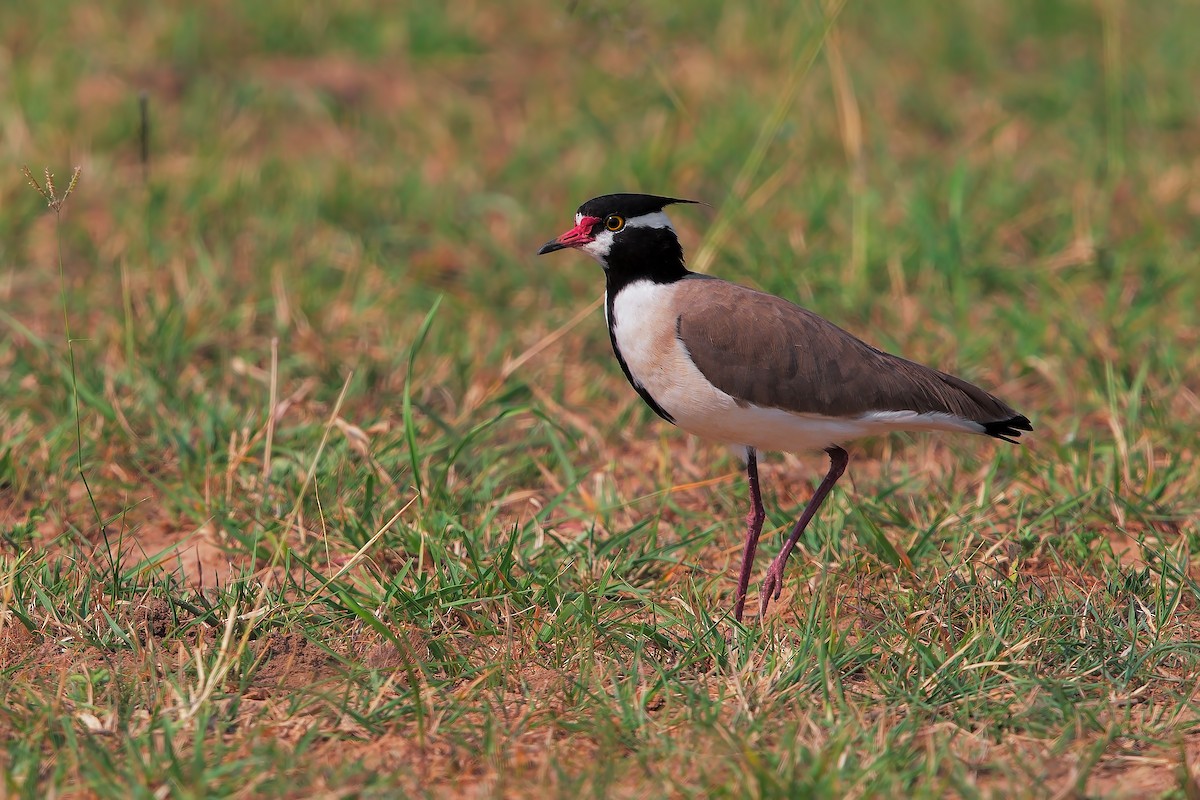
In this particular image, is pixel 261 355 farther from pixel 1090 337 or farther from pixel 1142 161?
pixel 1142 161

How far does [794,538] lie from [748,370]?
531 mm

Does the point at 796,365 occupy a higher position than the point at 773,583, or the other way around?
the point at 796,365

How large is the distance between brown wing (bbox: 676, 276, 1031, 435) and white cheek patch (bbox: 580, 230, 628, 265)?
253 millimetres

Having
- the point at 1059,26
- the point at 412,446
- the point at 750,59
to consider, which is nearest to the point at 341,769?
the point at 412,446

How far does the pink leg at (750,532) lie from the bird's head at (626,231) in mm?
672

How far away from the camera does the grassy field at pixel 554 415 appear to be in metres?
3.67

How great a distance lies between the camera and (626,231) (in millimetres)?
4625

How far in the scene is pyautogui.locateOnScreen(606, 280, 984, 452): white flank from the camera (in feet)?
14.4

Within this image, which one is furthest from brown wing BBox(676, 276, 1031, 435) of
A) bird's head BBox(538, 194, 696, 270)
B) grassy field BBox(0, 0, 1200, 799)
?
grassy field BBox(0, 0, 1200, 799)

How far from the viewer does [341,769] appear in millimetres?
3447

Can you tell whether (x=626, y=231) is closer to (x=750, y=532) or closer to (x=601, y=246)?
(x=601, y=246)

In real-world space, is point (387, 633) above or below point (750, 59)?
below

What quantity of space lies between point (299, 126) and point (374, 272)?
1.82 metres

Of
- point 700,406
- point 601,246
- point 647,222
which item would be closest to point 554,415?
point 601,246
